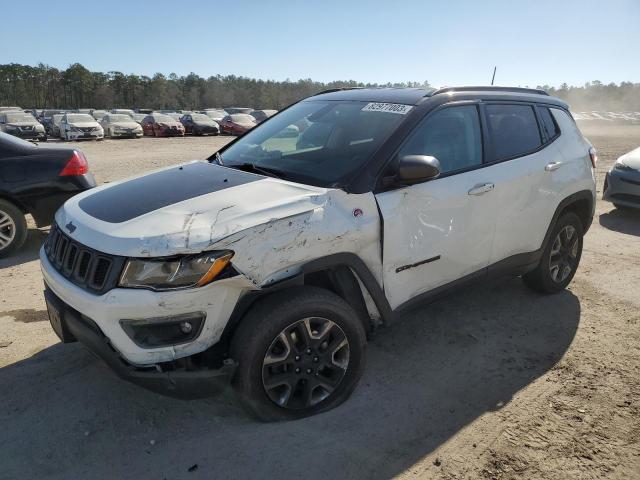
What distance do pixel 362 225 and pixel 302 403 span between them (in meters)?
1.05

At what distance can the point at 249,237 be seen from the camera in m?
2.43

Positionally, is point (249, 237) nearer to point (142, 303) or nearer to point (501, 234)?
point (142, 303)

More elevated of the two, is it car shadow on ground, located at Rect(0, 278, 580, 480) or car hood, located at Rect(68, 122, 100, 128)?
car hood, located at Rect(68, 122, 100, 128)

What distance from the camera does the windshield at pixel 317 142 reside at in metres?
3.07

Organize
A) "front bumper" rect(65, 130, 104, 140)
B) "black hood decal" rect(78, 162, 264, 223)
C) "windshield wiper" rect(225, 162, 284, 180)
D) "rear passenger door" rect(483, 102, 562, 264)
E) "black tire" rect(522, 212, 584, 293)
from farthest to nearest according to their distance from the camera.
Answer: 1. "front bumper" rect(65, 130, 104, 140)
2. "black tire" rect(522, 212, 584, 293)
3. "rear passenger door" rect(483, 102, 562, 264)
4. "windshield wiper" rect(225, 162, 284, 180)
5. "black hood decal" rect(78, 162, 264, 223)

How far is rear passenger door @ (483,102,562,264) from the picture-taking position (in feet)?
12.0

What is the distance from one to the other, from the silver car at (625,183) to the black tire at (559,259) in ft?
12.5

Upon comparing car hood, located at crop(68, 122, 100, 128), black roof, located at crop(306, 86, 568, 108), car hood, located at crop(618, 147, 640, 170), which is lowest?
car hood, located at crop(68, 122, 100, 128)

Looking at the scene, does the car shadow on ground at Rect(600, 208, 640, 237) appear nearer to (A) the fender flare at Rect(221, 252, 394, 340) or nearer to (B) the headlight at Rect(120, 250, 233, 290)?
(A) the fender flare at Rect(221, 252, 394, 340)

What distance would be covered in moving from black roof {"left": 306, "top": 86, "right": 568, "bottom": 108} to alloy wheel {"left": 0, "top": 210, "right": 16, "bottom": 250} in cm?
373

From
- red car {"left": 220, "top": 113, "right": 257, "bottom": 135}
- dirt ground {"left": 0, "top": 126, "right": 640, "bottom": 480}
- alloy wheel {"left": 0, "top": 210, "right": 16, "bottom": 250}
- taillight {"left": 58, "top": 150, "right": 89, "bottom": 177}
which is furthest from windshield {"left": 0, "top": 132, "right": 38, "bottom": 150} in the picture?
red car {"left": 220, "top": 113, "right": 257, "bottom": 135}

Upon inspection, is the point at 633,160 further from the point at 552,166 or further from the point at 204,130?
the point at 204,130

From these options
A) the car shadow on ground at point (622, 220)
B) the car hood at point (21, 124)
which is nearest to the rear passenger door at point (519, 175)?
the car shadow on ground at point (622, 220)

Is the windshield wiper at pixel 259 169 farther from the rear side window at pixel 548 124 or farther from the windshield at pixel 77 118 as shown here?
the windshield at pixel 77 118
